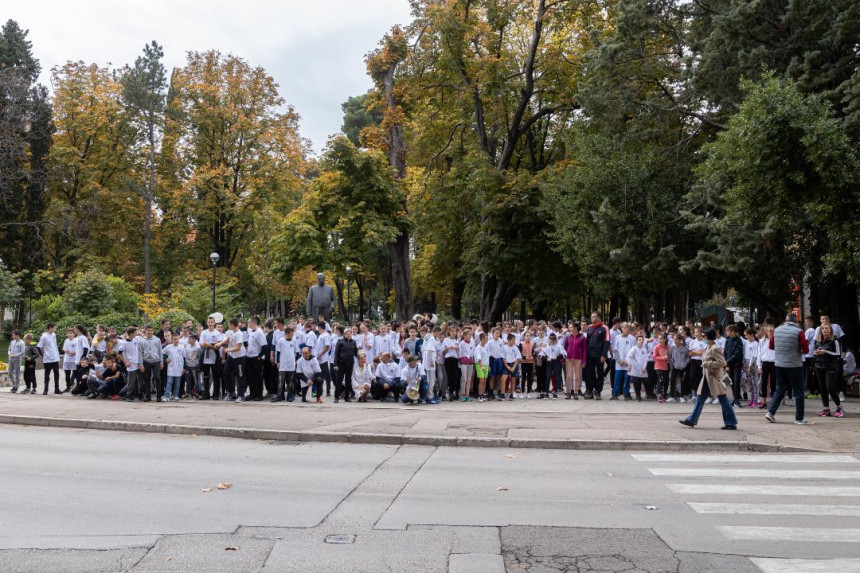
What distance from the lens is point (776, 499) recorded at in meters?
8.53

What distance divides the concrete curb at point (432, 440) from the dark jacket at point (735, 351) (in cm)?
574

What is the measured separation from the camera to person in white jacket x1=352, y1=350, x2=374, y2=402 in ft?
60.3

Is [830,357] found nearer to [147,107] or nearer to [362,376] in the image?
[362,376]

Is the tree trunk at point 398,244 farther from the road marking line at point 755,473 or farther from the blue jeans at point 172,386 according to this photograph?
the road marking line at point 755,473

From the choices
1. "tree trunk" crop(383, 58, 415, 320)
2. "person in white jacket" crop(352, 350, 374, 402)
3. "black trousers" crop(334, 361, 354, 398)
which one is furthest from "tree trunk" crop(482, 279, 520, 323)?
"black trousers" crop(334, 361, 354, 398)

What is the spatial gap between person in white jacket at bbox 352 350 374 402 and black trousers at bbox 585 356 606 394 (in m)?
5.58

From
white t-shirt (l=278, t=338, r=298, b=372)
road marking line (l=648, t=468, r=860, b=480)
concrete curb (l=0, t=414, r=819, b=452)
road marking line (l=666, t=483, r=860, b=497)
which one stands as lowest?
road marking line (l=666, t=483, r=860, b=497)

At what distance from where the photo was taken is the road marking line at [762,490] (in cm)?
881

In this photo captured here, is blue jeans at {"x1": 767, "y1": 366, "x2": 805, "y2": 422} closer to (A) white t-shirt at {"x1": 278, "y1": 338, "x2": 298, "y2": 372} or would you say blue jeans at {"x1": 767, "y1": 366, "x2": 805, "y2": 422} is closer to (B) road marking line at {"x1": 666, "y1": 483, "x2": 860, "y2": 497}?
(B) road marking line at {"x1": 666, "y1": 483, "x2": 860, "y2": 497}

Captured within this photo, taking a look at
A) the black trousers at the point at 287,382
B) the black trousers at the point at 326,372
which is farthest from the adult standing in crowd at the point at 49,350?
the black trousers at the point at 326,372

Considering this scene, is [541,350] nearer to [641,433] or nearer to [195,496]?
[641,433]

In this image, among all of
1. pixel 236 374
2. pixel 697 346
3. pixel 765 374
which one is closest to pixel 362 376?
pixel 236 374

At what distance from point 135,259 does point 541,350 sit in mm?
35424

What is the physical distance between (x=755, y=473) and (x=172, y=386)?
47.3ft
